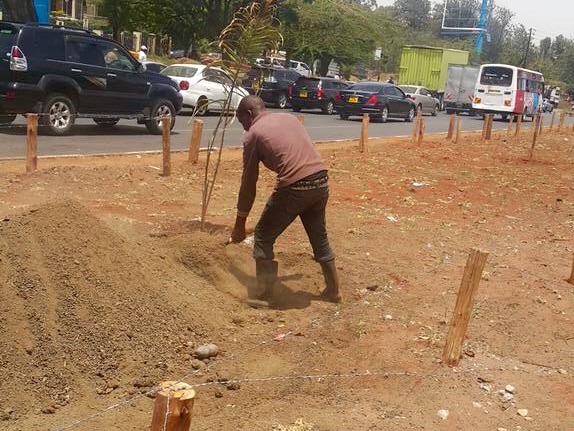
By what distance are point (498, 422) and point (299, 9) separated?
4240 cm

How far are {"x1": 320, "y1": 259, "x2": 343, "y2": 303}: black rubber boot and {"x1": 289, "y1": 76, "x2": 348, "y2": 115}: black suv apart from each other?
22879 millimetres

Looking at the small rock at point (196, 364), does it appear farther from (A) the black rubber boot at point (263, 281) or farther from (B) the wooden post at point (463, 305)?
(B) the wooden post at point (463, 305)

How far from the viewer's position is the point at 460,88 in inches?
1668

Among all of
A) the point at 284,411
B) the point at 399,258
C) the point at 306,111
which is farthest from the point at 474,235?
the point at 306,111

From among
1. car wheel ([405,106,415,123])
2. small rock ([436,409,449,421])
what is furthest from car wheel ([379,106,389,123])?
small rock ([436,409,449,421])

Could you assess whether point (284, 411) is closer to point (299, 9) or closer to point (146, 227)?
point (146, 227)

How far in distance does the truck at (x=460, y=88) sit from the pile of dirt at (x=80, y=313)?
38.0m

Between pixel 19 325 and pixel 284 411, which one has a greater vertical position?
pixel 19 325

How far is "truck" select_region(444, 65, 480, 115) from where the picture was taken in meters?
41.9

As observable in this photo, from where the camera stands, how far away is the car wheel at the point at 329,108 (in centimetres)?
2922

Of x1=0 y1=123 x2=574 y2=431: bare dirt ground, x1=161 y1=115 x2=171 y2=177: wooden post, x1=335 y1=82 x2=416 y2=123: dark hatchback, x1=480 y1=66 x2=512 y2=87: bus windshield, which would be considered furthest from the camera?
x1=480 y1=66 x2=512 y2=87: bus windshield

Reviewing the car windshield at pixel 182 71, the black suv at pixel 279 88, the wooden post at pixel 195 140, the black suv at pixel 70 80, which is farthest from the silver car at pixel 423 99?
the wooden post at pixel 195 140

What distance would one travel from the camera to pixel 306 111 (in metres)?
30.5

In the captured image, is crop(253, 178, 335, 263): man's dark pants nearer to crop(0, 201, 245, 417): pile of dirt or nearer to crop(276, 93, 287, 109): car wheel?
crop(0, 201, 245, 417): pile of dirt
